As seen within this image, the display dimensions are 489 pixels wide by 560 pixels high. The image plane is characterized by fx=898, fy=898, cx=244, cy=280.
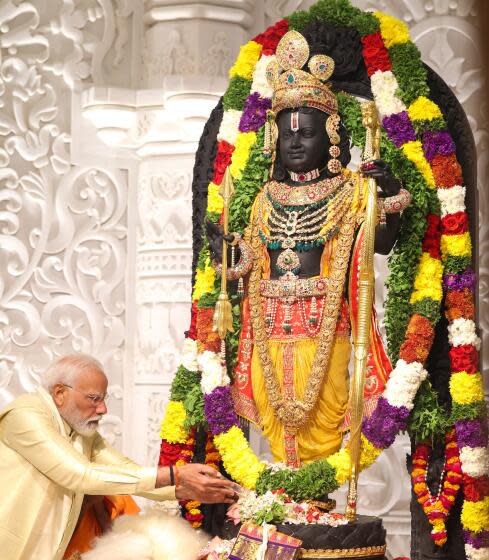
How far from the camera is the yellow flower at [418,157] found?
161 inches

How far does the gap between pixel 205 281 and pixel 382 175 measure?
1.07 metres

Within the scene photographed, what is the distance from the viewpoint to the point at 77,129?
584cm

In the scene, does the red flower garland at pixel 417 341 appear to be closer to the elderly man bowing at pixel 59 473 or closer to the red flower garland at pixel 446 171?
the red flower garland at pixel 446 171

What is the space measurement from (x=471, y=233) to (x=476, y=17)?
3494 millimetres

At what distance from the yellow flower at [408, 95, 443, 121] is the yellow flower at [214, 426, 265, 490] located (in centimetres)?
165

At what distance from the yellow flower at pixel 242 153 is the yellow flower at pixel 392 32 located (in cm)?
77

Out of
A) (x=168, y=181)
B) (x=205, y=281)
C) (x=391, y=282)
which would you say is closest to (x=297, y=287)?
(x=391, y=282)

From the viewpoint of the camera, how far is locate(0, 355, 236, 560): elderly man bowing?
359 centimetres

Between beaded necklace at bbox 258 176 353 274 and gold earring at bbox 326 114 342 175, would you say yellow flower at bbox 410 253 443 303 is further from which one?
gold earring at bbox 326 114 342 175

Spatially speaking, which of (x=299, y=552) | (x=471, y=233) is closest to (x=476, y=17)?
(x=299, y=552)

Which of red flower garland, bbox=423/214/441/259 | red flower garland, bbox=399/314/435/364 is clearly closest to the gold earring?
red flower garland, bbox=423/214/441/259

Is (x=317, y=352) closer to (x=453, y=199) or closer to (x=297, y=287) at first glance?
(x=297, y=287)

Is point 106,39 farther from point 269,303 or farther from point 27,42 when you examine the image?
point 269,303

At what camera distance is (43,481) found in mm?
3678
